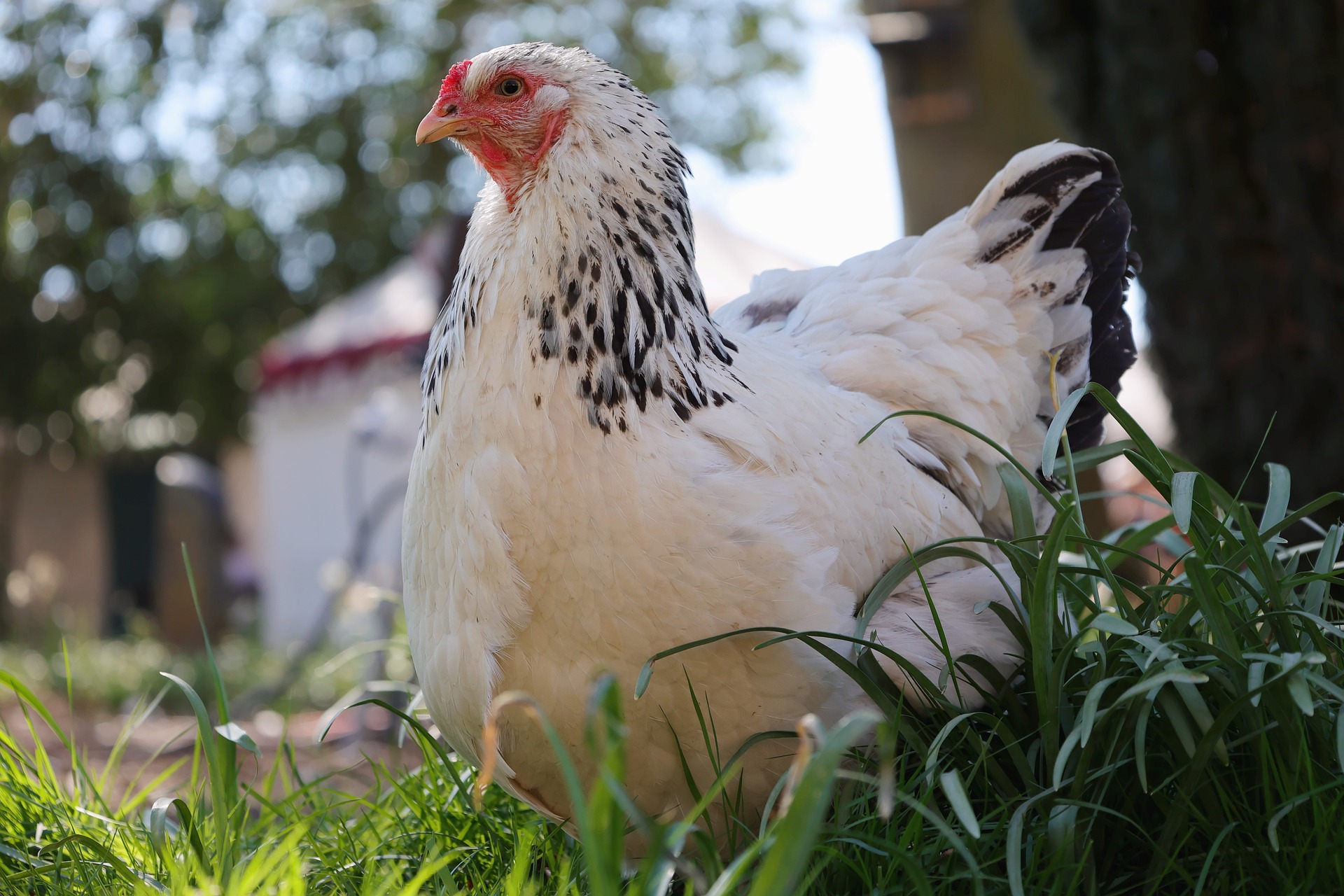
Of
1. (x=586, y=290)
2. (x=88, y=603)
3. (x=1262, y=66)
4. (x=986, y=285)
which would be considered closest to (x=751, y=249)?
(x=1262, y=66)

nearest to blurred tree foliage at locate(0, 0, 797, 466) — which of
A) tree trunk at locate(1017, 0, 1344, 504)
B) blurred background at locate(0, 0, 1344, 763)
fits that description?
blurred background at locate(0, 0, 1344, 763)

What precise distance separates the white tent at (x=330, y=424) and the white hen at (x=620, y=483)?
701cm

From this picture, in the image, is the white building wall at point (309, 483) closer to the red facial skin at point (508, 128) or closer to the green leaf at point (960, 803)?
the red facial skin at point (508, 128)

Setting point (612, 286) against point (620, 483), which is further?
point (612, 286)

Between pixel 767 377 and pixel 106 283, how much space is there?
16.3 meters

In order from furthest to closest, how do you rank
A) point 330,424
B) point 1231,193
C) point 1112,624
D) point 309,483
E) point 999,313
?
point 309,483 → point 330,424 → point 1231,193 → point 999,313 → point 1112,624

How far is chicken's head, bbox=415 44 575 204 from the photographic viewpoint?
171 cm

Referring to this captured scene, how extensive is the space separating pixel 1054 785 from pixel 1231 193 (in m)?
2.64

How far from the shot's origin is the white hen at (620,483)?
1.51 meters

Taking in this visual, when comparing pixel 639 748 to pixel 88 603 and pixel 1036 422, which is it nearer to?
pixel 1036 422

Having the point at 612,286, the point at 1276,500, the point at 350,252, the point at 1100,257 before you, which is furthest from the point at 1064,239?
the point at 350,252

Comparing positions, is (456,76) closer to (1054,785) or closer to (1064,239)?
(1064,239)

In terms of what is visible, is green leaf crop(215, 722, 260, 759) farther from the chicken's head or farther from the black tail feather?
the black tail feather

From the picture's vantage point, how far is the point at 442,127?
1.78 m
